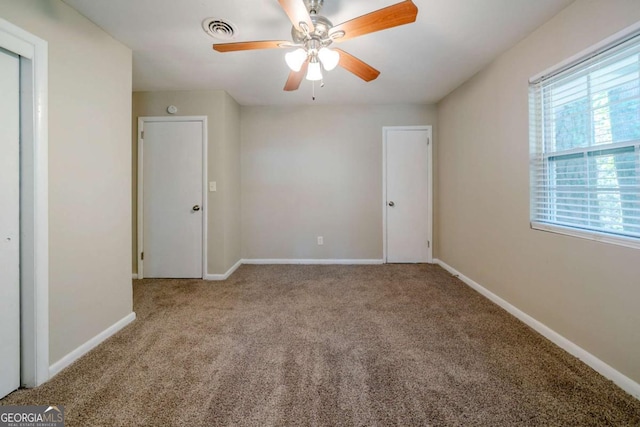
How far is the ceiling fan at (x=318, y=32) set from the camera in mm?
1310

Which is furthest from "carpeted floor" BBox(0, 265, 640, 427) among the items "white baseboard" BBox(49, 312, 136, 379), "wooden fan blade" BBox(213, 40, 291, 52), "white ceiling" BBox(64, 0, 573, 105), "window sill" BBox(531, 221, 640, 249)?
"white ceiling" BBox(64, 0, 573, 105)

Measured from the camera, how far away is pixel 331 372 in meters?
1.51

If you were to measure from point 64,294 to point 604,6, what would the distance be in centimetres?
367

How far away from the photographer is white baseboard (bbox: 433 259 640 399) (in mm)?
1353

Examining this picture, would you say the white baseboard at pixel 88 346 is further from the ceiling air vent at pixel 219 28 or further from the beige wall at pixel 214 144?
the ceiling air vent at pixel 219 28

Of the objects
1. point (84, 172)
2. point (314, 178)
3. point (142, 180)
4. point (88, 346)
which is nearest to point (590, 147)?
point (314, 178)

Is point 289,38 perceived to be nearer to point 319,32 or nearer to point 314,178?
point 319,32

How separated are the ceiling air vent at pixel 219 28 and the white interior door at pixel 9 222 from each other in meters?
1.09

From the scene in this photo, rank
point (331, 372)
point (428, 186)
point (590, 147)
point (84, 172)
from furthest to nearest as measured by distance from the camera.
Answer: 1. point (428, 186)
2. point (84, 172)
3. point (590, 147)
4. point (331, 372)

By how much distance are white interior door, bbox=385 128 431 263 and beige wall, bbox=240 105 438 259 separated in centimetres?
15

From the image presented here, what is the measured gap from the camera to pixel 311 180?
3777 mm

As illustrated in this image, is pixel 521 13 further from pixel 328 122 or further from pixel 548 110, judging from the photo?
pixel 328 122

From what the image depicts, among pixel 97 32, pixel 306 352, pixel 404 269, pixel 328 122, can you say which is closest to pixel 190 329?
pixel 306 352

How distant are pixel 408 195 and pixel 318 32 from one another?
2.69 m
